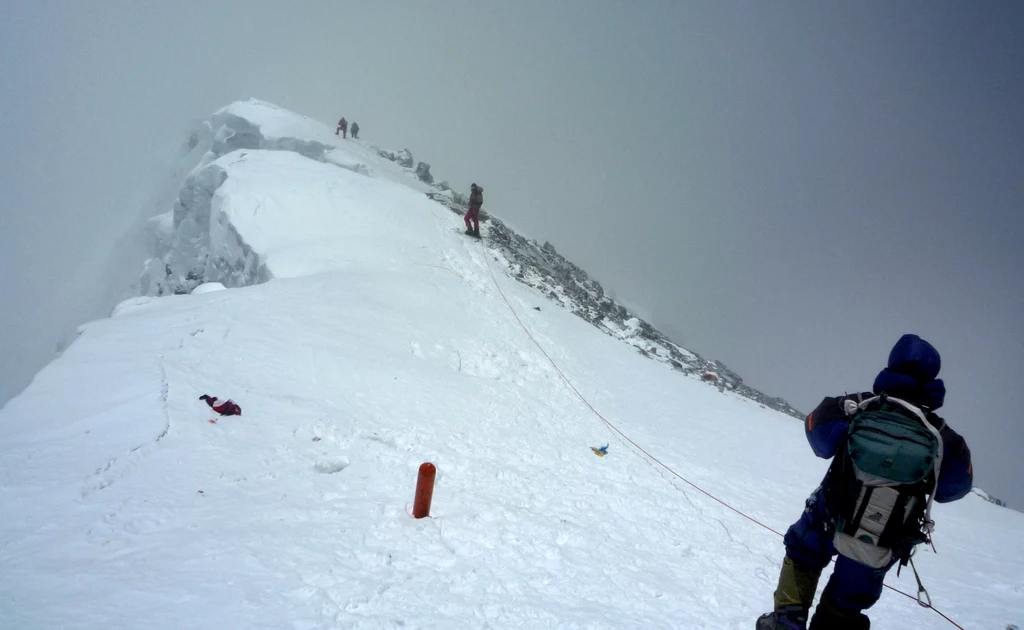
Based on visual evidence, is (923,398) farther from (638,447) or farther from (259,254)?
(259,254)

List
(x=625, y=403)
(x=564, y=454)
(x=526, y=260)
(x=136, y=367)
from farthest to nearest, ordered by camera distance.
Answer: (x=526, y=260)
(x=625, y=403)
(x=564, y=454)
(x=136, y=367)

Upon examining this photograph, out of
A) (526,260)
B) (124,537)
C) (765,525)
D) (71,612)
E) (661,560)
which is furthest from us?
(526,260)

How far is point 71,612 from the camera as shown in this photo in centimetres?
296

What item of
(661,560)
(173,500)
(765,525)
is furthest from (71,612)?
(765,525)

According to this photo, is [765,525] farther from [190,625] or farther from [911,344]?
[190,625]

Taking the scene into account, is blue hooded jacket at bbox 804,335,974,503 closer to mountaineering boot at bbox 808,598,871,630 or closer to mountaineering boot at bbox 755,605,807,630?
mountaineering boot at bbox 808,598,871,630

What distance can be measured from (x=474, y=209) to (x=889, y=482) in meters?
18.8

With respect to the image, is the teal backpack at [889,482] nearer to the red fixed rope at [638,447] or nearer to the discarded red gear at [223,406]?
the red fixed rope at [638,447]

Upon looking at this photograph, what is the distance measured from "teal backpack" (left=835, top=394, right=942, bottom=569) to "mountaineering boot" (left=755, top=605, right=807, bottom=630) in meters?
0.87

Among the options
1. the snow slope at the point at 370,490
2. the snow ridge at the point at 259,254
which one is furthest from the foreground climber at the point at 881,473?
the snow ridge at the point at 259,254

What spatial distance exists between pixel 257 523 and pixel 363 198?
53.3 feet

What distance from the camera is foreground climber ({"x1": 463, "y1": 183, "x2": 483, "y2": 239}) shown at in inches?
766

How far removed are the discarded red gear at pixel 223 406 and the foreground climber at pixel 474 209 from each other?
48.3ft

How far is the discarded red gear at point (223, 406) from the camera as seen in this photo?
575 centimetres
